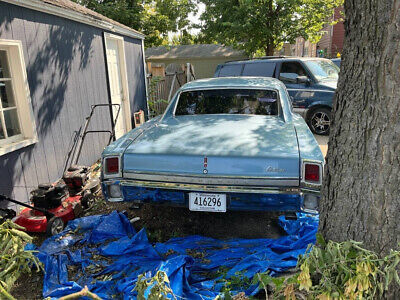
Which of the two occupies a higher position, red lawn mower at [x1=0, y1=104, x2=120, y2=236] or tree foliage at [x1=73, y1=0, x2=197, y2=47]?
tree foliage at [x1=73, y1=0, x2=197, y2=47]

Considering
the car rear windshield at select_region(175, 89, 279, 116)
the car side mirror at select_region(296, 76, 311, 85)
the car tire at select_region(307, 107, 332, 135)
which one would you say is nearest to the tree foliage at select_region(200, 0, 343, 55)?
the car side mirror at select_region(296, 76, 311, 85)

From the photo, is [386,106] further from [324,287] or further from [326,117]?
[326,117]

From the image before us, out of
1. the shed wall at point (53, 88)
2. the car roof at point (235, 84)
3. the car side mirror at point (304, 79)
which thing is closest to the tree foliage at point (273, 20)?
the car side mirror at point (304, 79)

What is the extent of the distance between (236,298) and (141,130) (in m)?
2.41

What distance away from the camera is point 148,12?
19.2 m

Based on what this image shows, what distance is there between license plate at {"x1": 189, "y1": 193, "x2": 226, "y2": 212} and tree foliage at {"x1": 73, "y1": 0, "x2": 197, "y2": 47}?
612 inches

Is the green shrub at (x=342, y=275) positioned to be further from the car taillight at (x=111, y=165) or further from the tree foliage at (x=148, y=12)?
the tree foliage at (x=148, y=12)

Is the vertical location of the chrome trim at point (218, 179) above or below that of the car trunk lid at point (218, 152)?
below

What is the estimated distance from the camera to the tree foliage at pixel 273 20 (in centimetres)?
1384

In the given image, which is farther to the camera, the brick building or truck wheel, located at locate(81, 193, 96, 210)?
the brick building

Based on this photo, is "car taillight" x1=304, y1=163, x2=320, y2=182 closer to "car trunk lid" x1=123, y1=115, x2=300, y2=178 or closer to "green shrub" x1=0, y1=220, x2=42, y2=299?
"car trunk lid" x1=123, y1=115, x2=300, y2=178

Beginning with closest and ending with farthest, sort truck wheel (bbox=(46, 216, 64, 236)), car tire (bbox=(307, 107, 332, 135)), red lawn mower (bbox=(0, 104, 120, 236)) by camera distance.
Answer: truck wheel (bbox=(46, 216, 64, 236)) → red lawn mower (bbox=(0, 104, 120, 236)) → car tire (bbox=(307, 107, 332, 135))

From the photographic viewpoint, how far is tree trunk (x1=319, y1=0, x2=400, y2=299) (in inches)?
65.9

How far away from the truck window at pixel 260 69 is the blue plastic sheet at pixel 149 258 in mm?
6555
